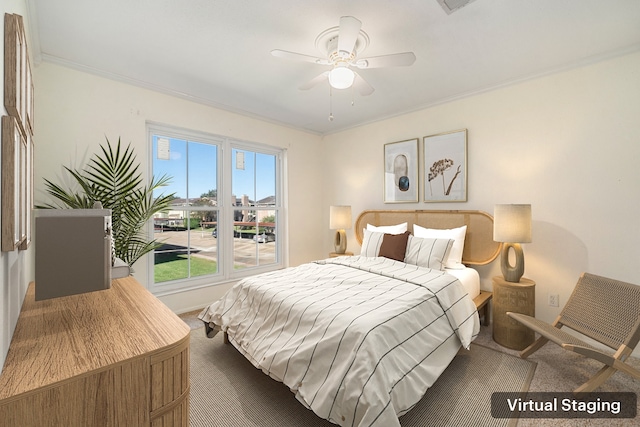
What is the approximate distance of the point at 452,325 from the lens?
2102 millimetres

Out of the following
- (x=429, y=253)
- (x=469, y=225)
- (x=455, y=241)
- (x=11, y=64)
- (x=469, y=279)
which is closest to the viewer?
(x=11, y=64)

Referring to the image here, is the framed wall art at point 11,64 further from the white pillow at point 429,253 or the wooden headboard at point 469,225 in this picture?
the wooden headboard at point 469,225

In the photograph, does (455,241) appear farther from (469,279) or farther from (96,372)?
(96,372)

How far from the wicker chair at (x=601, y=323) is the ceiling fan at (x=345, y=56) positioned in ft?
7.21

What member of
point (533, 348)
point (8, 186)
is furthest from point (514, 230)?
point (8, 186)

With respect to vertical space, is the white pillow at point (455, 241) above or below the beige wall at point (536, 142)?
below

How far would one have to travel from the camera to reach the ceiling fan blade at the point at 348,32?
5.52 feet

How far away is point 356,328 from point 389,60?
71.6 inches

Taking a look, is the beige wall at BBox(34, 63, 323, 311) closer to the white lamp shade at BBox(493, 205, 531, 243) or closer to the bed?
the bed

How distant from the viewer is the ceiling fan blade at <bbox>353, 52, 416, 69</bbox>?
196 centimetres

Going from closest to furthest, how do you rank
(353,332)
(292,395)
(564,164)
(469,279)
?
(353,332) → (292,395) → (564,164) → (469,279)

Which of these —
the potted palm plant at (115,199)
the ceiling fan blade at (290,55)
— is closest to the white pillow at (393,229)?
the ceiling fan blade at (290,55)

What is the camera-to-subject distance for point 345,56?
6.54 ft

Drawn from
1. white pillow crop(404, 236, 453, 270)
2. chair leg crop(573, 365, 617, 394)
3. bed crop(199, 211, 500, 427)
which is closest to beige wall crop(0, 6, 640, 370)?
white pillow crop(404, 236, 453, 270)
